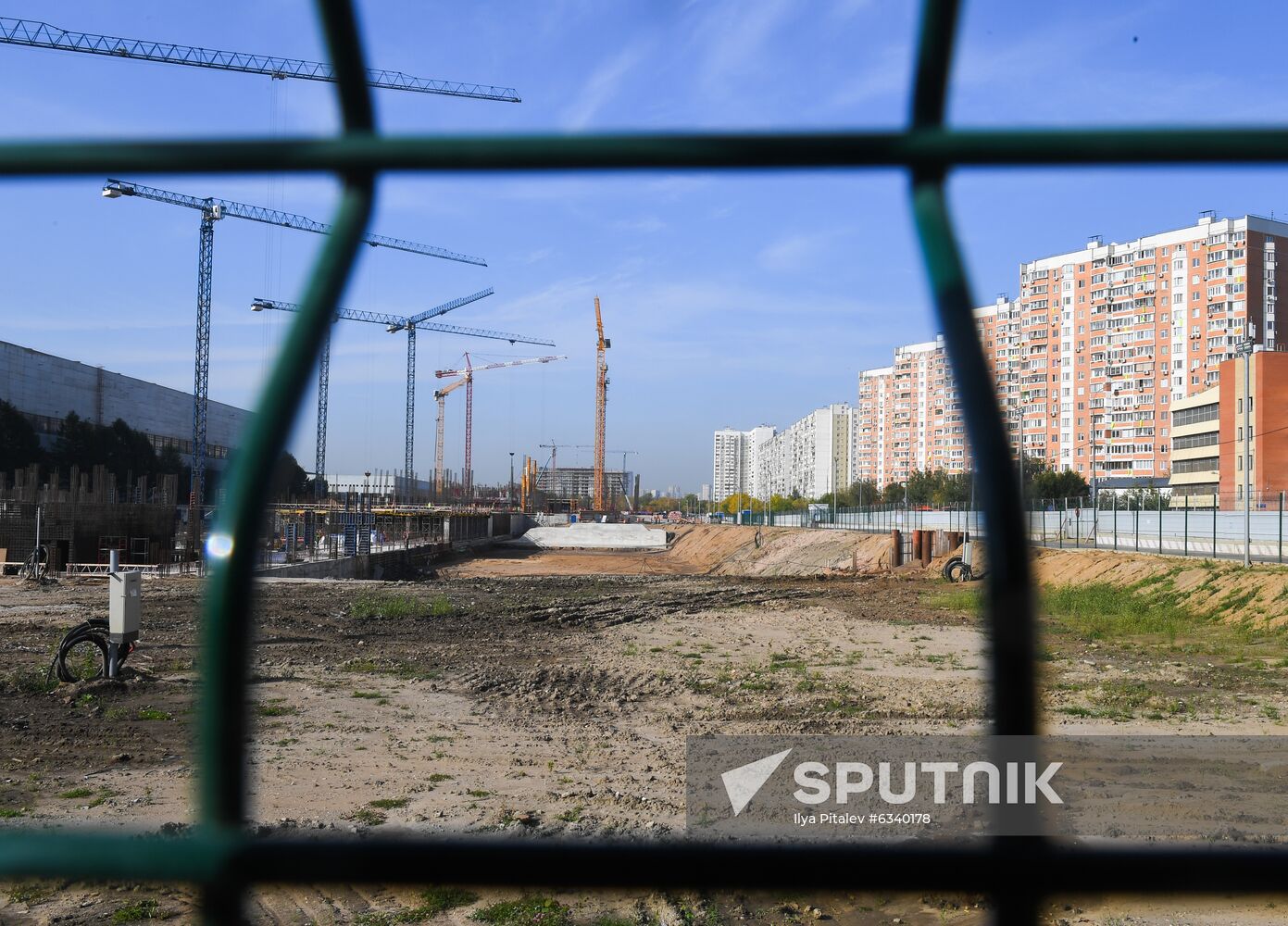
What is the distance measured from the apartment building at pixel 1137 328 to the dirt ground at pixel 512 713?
70.8m

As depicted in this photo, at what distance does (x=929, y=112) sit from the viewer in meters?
0.75

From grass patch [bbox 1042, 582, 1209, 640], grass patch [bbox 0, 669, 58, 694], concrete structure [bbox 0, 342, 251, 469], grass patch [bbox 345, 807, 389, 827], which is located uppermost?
concrete structure [bbox 0, 342, 251, 469]

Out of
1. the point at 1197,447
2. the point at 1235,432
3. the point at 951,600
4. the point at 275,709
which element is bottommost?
the point at 951,600

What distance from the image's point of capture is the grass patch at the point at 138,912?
19.2 feet

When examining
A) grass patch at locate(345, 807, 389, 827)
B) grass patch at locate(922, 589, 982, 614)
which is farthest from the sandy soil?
grass patch at locate(345, 807, 389, 827)

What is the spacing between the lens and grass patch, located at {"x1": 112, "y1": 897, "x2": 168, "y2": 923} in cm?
584

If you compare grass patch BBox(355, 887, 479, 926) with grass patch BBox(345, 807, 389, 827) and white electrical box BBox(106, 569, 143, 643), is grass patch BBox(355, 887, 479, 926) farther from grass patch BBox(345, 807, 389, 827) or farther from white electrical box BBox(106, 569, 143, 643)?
white electrical box BBox(106, 569, 143, 643)

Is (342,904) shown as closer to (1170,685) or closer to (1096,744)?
(1096,744)

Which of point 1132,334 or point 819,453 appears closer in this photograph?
point 1132,334

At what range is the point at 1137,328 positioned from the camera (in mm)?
86688

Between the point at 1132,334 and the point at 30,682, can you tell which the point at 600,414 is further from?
the point at 30,682

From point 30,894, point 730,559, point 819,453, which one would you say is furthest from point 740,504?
point 30,894

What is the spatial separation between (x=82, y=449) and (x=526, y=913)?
158 ft

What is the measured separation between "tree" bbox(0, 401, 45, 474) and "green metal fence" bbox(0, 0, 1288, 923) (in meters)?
49.2
